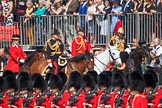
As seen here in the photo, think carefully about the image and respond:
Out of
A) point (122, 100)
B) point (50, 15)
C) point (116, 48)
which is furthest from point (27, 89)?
point (50, 15)

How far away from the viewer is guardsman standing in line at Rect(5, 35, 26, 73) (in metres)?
32.9

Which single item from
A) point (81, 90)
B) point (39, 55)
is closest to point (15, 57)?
point (39, 55)

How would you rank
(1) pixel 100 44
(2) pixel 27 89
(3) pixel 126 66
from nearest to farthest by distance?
(2) pixel 27 89, (3) pixel 126 66, (1) pixel 100 44

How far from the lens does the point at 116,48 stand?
32250mm

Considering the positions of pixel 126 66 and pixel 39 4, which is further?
pixel 39 4

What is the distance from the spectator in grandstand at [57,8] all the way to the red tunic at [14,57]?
2.24 m

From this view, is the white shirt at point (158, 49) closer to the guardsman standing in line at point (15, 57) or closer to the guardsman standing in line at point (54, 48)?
the guardsman standing in line at point (54, 48)

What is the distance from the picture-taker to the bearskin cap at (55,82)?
89.5ft

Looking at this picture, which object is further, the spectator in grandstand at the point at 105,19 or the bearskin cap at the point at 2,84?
the spectator in grandstand at the point at 105,19

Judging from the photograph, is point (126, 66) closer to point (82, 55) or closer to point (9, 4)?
point (82, 55)

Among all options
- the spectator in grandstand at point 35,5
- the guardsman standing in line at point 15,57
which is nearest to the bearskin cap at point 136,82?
the guardsman standing in line at point 15,57

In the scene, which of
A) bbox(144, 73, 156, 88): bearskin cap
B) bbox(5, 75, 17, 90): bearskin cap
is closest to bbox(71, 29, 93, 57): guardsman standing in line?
bbox(5, 75, 17, 90): bearskin cap

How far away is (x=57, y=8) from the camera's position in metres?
35.0

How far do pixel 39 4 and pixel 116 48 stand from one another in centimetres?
418
